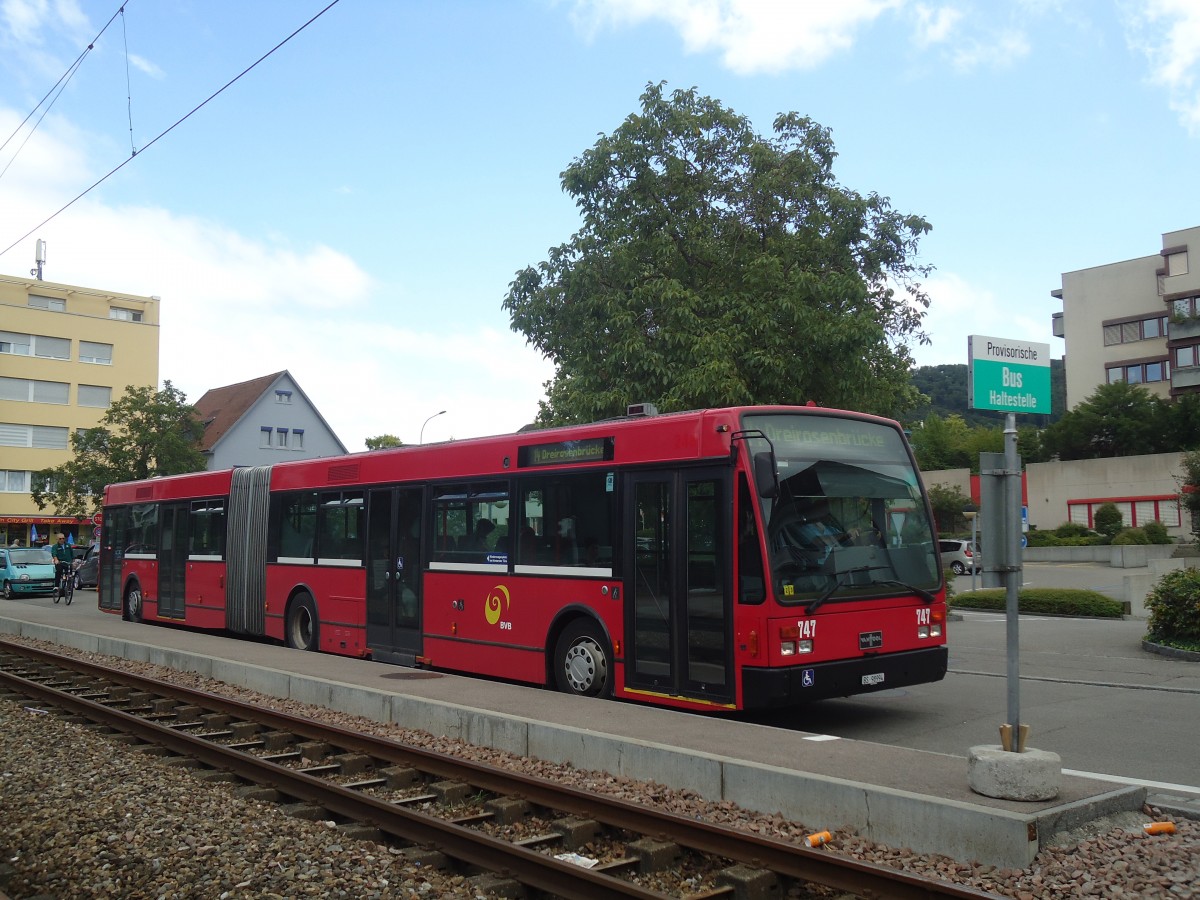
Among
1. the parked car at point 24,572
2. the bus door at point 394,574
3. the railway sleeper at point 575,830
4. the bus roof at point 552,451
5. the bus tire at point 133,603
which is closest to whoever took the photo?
the railway sleeper at point 575,830

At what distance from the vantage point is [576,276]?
1916 centimetres

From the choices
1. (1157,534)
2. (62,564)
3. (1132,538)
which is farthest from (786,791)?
(1157,534)

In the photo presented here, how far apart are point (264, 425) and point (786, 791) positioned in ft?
192

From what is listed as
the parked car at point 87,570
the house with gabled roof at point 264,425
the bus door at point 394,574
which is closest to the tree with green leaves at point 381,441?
the house with gabled roof at point 264,425

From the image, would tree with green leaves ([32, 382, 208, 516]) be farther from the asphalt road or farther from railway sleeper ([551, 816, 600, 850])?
railway sleeper ([551, 816, 600, 850])

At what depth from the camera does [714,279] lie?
773 inches

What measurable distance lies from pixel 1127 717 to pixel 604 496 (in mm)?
5460

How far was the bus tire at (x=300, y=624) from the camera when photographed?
16.1 meters

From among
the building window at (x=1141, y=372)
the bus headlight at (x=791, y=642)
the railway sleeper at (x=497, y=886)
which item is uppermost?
the building window at (x=1141, y=372)

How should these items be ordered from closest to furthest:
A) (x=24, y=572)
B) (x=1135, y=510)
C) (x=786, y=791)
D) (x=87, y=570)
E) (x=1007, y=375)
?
(x=786, y=791)
(x=1007, y=375)
(x=24, y=572)
(x=87, y=570)
(x=1135, y=510)

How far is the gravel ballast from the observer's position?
17.4 feet

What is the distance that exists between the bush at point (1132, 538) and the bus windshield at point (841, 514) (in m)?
40.5

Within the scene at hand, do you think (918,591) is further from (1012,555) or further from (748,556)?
(1012,555)

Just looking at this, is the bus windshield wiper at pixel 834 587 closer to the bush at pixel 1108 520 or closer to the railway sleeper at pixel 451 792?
the railway sleeper at pixel 451 792
